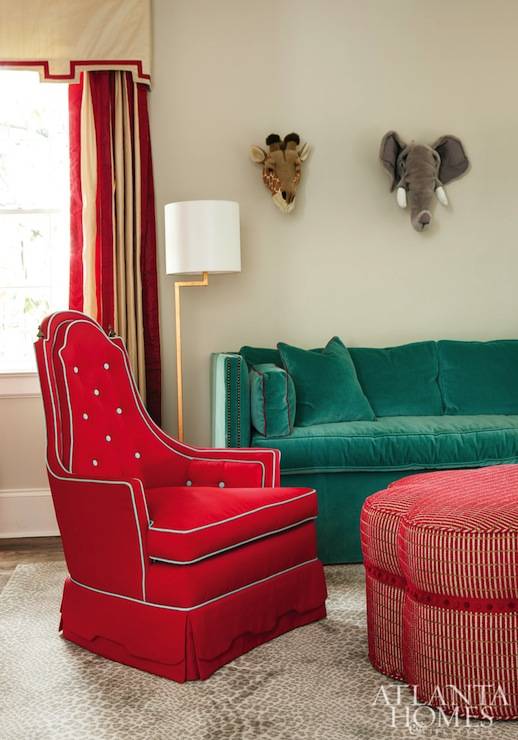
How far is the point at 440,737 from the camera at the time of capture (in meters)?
2.04

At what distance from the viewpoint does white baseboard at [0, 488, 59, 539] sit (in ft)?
14.2

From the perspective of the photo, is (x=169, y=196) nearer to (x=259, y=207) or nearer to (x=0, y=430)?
(x=259, y=207)

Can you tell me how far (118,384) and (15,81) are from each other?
214 centimetres

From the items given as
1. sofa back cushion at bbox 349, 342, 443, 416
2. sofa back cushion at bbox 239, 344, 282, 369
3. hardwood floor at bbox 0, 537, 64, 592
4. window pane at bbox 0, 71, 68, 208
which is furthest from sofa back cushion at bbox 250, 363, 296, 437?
window pane at bbox 0, 71, 68, 208

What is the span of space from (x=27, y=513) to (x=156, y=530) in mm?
2104

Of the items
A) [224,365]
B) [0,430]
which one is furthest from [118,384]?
[0,430]

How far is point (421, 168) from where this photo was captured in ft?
14.3

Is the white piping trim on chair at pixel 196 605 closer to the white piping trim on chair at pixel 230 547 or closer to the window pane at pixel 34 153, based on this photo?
the white piping trim on chair at pixel 230 547

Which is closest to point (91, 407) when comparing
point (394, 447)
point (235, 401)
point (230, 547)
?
point (230, 547)

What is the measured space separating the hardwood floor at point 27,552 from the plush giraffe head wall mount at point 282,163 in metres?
2.05

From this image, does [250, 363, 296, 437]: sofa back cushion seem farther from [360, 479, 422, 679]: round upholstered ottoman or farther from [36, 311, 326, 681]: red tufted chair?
[360, 479, 422, 679]: round upholstered ottoman

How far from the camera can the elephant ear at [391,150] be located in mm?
4355

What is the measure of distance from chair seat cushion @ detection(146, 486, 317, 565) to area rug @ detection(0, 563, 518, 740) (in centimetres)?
36

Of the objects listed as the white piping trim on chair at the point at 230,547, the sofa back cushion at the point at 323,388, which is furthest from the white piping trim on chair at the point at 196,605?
the sofa back cushion at the point at 323,388
